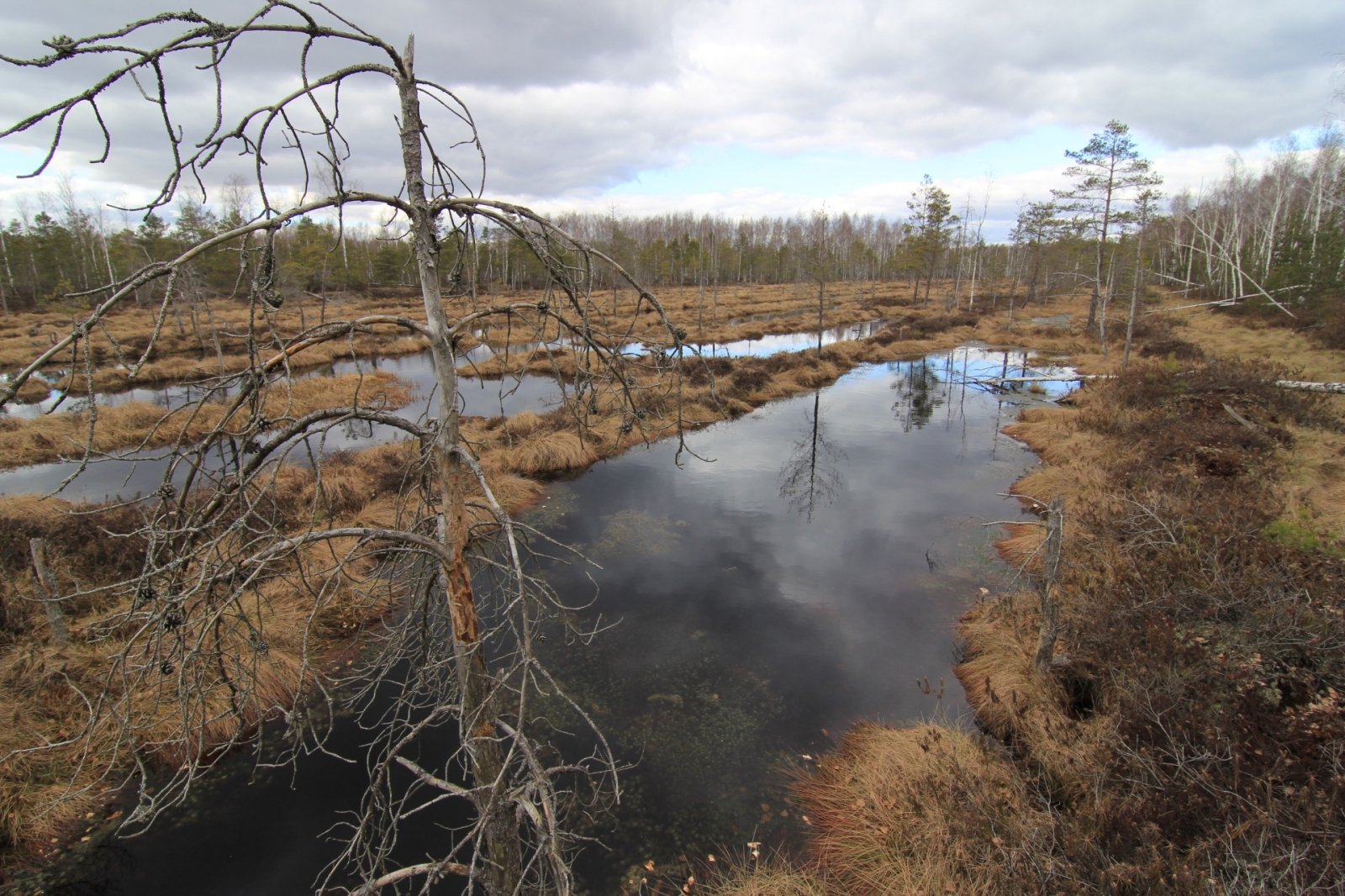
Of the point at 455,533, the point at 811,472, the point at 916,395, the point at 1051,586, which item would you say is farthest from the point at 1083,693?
the point at 916,395

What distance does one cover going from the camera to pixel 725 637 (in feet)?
31.9

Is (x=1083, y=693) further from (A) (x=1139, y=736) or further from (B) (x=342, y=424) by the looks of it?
(B) (x=342, y=424)

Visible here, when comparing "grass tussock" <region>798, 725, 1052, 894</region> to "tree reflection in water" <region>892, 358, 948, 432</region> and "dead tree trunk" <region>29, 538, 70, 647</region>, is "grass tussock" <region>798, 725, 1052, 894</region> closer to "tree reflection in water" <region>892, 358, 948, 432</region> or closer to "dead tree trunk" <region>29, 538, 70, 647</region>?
"dead tree trunk" <region>29, 538, 70, 647</region>

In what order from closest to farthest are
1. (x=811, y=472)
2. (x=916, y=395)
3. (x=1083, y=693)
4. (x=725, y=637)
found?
(x=1083, y=693), (x=725, y=637), (x=811, y=472), (x=916, y=395)

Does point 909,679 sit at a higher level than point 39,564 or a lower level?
lower

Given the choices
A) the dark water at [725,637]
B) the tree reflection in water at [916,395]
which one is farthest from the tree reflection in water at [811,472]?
the tree reflection in water at [916,395]

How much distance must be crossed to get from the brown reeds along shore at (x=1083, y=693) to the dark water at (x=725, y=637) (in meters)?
0.56

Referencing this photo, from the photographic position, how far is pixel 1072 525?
10.6m

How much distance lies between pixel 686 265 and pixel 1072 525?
58928 mm

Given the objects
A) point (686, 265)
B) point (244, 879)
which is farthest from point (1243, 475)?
point (686, 265)

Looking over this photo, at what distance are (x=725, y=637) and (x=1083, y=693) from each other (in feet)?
15.9

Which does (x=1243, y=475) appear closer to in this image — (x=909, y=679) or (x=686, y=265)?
(x=909, y=679)

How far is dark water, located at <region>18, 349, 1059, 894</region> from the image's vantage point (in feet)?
21.1

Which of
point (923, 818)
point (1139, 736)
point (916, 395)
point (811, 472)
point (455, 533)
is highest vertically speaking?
point (455, 533)
